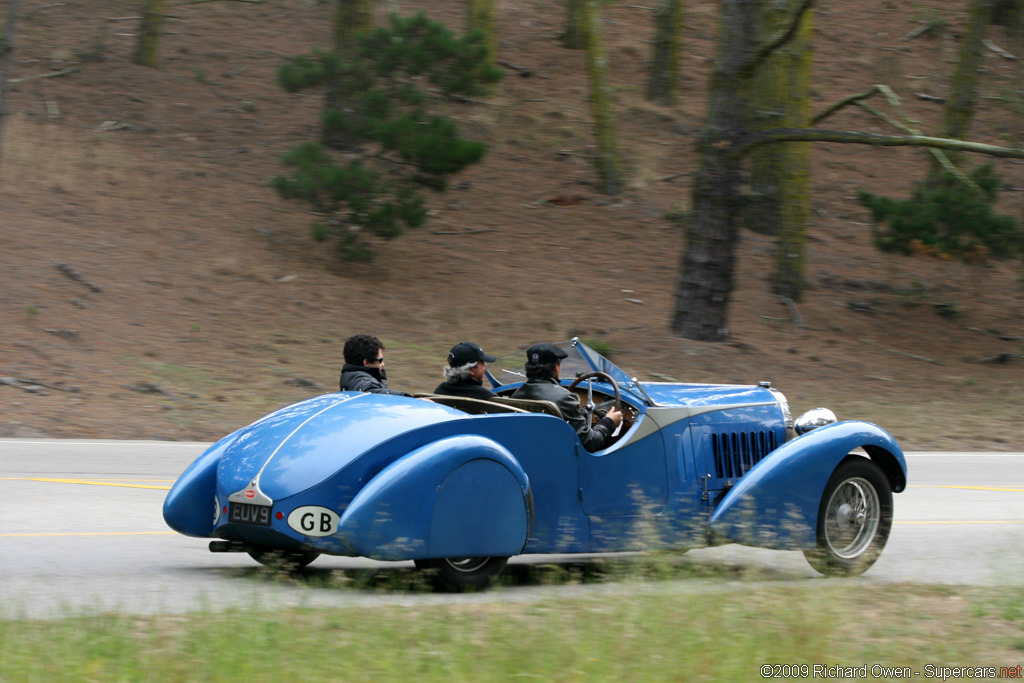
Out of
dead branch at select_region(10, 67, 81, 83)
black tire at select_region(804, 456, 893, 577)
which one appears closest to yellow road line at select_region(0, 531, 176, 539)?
black tire at select_region(804, 456, 893, 577)

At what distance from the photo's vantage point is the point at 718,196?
1889cm

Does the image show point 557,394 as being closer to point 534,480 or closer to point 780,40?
point 534,480

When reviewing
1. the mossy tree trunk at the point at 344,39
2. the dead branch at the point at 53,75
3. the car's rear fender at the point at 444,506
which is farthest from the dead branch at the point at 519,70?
the car's rear fender at the point at 444,506

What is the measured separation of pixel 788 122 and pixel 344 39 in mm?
8734

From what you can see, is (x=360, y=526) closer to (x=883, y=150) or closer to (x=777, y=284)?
(x=777, y=284)

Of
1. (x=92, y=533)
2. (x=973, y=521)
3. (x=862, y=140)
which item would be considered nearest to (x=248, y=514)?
(x=92, y=533)

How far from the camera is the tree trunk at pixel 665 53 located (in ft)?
96.2

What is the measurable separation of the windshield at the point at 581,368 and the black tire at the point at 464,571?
1.55 m

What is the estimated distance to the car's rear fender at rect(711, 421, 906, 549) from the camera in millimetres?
7184

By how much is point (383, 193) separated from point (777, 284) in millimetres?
7794

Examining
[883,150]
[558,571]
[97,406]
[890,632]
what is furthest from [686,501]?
[883,150]

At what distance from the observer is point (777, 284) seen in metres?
22.7

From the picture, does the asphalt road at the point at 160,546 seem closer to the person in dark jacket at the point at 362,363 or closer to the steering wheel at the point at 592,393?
the person in dark jacket at the point at 362,363

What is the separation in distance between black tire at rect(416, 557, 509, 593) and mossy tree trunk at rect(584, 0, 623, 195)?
19512 millimetres
